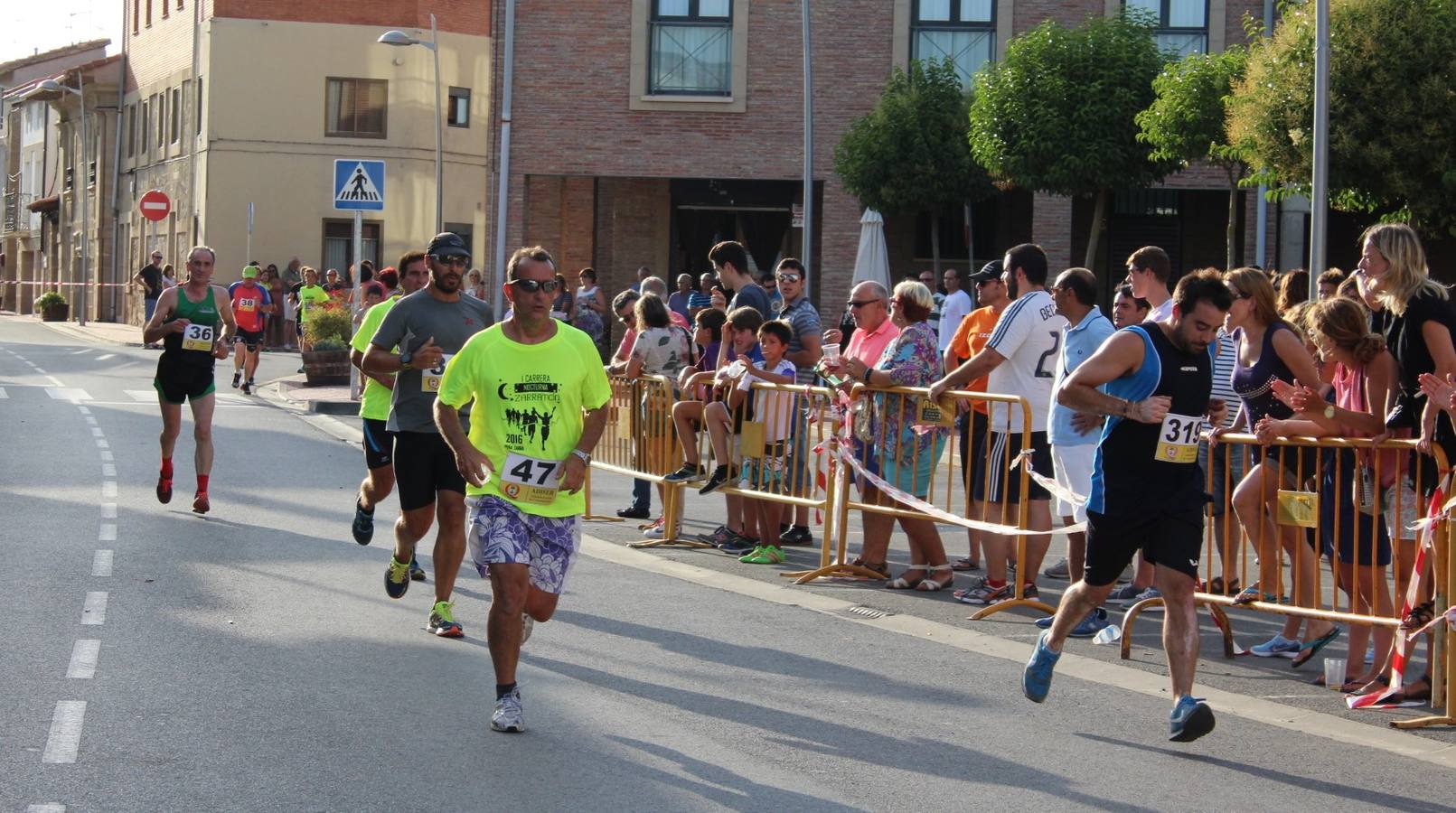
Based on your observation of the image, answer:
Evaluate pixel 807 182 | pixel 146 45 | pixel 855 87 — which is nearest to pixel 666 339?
pixel 807 182

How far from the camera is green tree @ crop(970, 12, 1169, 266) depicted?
2797 centimetres

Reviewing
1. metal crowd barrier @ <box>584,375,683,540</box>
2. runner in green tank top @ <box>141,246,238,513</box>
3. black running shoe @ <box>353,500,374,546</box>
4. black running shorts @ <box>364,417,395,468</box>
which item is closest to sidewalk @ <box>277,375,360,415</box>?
runner in green tank top @ <box>141,246,238,513</box>

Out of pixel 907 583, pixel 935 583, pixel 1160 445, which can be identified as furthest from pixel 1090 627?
pixel 1160 445

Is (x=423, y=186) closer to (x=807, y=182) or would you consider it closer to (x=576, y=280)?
(x=576, y=280)

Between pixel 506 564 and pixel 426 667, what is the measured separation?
142 cm

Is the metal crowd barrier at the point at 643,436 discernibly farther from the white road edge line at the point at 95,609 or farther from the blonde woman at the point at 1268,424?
the blonde woman at the point at 1268,424

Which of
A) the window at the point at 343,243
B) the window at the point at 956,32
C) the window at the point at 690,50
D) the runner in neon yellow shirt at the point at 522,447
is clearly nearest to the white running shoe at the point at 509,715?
the runner in neon yellow shirt at the point at 522,447

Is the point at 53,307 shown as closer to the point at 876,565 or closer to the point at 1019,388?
the point at 876,565

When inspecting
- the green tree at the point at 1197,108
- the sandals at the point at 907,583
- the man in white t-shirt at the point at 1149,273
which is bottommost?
the sandals at the point at 907,583

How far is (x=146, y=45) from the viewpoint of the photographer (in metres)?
58.7

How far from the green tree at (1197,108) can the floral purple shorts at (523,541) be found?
61.0 ft

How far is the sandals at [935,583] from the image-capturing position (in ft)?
36.2

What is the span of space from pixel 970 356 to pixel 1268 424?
3404mm

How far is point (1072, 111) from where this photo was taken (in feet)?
92.1
